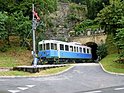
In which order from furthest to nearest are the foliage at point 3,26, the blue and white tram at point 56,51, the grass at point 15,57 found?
the foliage at point 3,26
the grass at point 15,57
the blue and white tram at point 56,51

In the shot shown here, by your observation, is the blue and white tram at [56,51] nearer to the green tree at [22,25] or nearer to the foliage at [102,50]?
the green tree at [22,25]

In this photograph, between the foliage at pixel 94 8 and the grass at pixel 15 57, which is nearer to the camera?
the grass at pixel 15 57

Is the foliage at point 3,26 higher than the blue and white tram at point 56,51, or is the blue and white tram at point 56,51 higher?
the foliage at point 3,26

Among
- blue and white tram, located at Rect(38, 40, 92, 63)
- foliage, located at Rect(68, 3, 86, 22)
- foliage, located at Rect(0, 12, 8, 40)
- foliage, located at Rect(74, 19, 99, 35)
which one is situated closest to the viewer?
blue and white tram, located at Rect(38, 40, 92, 63)

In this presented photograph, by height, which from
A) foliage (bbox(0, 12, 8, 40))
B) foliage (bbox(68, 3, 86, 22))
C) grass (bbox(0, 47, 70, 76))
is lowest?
grass (bbox(0, 47, 70, 76))

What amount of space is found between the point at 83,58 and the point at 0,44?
11576mm

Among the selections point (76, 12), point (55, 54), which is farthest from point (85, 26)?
point (55, 54)

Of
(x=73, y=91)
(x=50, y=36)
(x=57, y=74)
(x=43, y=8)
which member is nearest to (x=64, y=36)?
(x=50, y=36)

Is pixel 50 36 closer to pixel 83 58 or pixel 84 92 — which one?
pixel 83 58

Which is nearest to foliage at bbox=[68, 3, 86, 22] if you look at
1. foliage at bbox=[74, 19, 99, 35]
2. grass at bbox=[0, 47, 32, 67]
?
foliage at bbox=[74, 19, 99, 35]

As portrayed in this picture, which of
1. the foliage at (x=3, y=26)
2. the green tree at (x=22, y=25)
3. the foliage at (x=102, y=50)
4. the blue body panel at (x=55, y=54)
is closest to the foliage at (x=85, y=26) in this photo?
the foliage at (x=102, y=50)

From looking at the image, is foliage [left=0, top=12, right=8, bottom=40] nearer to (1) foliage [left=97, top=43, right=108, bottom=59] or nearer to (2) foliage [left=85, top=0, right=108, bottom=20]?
(1) foliage [left=97, top=43, right=108, bottom=59]

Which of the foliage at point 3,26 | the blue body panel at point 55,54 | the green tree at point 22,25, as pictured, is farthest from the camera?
the green tree at point 22,25

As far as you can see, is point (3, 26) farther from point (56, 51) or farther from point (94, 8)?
point (94, 8)
